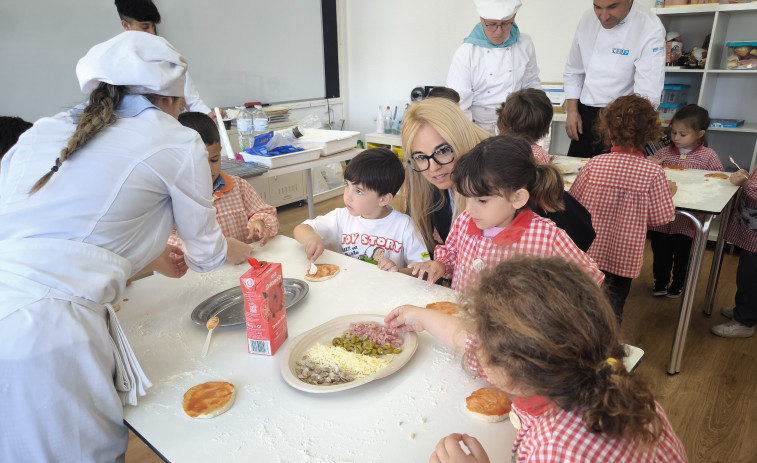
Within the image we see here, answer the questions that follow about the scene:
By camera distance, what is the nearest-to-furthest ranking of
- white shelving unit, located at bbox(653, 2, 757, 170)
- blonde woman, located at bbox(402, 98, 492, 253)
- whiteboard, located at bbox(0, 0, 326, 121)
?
1. blonde woman, located at bbox(402, 98, 492, 253)
2. whiteboard, located at bbox(0, 0, 326, 121)
3. white shelving unit, located at bbox(653, 2, 757, 170)

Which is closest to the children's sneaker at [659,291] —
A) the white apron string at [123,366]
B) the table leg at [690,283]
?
the table leg at [690,283]

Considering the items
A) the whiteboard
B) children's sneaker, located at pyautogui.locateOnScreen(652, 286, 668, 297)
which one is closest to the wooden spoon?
the whiteboard

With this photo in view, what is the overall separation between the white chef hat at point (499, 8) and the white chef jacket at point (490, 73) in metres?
0.27

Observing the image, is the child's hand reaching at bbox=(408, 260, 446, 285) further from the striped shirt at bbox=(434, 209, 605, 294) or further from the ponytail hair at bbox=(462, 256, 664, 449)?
the ponytail hair at bbox=(462, 256, 664, 449)

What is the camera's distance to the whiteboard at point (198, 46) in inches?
130

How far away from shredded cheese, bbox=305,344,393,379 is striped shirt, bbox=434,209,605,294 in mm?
305

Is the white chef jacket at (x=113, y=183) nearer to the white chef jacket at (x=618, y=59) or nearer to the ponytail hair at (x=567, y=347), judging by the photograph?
the ponytail hair at (x=567, y=347)

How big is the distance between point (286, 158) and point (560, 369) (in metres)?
2.48

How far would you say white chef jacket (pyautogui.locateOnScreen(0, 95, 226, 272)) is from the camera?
3.12ft

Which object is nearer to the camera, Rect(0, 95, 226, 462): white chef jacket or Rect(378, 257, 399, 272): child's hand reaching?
Rect(0, 95, 226, 462): white chef jacket

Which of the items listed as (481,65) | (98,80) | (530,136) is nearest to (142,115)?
(98,80)

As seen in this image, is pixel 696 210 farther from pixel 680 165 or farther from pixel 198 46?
pixel 198 46

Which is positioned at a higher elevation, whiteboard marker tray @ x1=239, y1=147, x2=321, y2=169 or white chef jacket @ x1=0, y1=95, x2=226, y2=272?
white chef jacket @ x1=0, y1=95, x2=226, y2=272

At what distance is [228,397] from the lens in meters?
0.93
